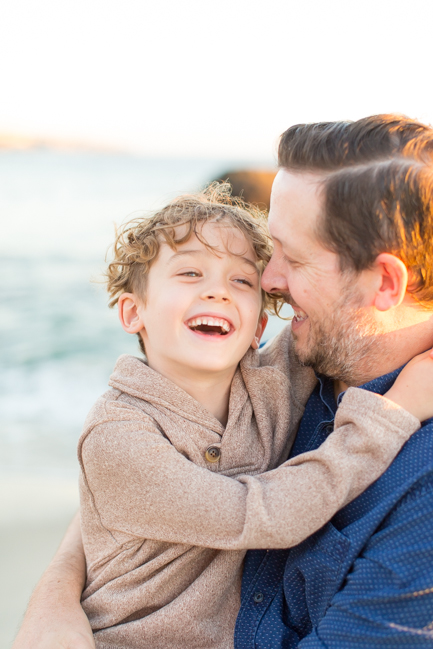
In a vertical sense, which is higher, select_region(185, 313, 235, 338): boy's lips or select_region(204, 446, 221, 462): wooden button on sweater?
select_region(185, 313, 235, 338): boy's lips

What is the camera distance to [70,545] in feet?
7.80

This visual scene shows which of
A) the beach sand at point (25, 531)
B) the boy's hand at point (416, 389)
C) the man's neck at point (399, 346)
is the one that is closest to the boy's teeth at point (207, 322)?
the man's neck at point (399, 346)

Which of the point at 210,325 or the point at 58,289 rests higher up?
the point at 210,325

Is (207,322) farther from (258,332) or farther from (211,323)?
(258,332)

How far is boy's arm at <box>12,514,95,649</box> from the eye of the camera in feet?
5.87

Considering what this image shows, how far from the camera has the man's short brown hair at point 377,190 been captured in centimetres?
188

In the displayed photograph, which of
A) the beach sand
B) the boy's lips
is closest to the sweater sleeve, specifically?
the boy's lips

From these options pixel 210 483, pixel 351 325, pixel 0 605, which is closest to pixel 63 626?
pixel 210 483

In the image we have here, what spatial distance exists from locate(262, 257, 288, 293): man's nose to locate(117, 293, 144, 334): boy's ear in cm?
54

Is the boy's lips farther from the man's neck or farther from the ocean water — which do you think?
the ocean water

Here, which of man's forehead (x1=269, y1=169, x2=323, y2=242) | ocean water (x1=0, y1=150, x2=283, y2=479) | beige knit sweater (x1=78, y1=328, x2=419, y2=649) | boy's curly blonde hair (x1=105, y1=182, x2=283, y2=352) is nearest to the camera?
beige knit sweater (x1=78, y1=328, x2=419, y2=649)

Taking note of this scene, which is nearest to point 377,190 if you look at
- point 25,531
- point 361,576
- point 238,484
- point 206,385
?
point 206,385

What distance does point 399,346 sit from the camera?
6.70ft

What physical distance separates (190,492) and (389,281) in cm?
98
